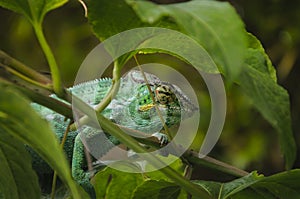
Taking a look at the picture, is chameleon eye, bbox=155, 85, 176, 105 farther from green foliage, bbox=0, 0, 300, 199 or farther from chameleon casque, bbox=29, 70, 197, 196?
green foliage, bbox=0, 0, 300, 199

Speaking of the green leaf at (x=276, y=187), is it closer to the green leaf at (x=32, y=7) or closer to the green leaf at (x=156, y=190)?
the green leaf at (x=156, y=190)

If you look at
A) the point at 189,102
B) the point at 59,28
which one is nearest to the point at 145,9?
the point at 189,102

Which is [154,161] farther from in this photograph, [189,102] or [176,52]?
[189,102]

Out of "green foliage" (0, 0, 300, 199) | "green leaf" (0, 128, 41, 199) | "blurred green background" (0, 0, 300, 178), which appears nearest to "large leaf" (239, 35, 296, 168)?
"green foliage" (0, 0, 300, 199)

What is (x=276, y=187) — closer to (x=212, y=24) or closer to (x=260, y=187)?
(x=260, y=187)

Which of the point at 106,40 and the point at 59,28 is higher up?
the point at 106,40

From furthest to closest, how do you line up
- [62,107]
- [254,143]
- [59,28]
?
[59,28] < [254,143] < [62,107]
